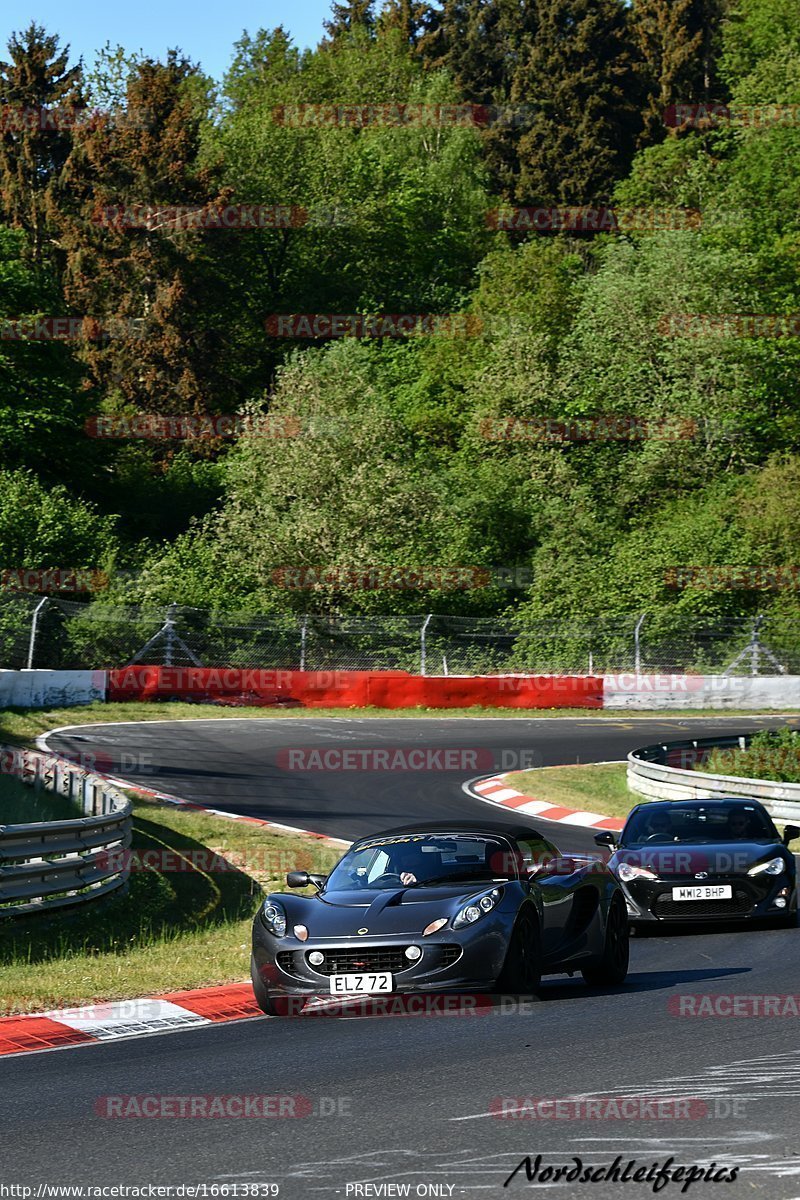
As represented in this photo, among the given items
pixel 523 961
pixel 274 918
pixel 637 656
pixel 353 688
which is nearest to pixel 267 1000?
pixel 274 918

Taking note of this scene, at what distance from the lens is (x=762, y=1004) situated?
9570mm

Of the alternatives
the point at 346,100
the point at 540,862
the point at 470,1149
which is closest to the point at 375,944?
the point at 540,862

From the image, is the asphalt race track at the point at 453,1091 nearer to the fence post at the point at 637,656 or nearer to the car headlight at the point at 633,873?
the car headlight at the point at 633,873

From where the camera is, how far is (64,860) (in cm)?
1323

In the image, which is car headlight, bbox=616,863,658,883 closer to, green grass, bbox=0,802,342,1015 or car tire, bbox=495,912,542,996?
green grass, bbox=0,802,342,1015

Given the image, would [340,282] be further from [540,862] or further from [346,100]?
[540,862]

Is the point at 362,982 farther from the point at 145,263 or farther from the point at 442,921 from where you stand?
the point at 145,263

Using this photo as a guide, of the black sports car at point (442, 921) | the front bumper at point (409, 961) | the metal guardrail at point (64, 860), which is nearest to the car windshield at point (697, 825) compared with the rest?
the black sports car at point (442, 921)

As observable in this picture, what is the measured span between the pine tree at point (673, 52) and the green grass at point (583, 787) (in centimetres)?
5609

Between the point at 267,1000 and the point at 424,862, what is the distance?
137 cm

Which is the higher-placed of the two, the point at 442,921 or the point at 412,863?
the point at 412,863

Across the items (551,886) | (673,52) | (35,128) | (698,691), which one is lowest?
(698,691)

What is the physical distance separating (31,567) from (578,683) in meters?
15.0

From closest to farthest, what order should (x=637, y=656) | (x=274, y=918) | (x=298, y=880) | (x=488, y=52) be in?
(x=274, y=918) < (x=298, y=880) < (x=637, y=656) < (x=488, y=52)
